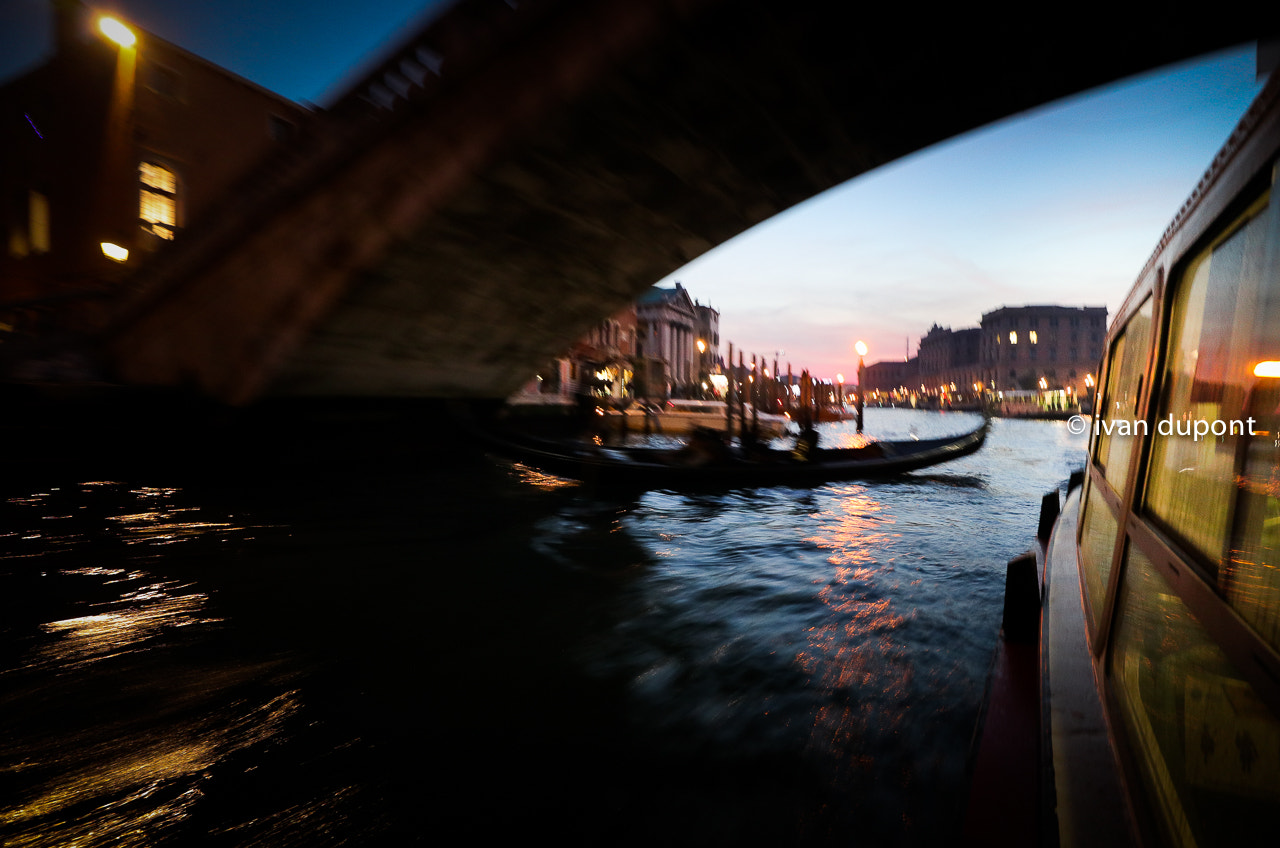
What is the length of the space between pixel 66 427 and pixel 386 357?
528cm

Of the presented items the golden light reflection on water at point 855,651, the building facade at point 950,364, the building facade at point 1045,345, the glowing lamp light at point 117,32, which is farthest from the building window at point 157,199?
the building facade at point 950,364

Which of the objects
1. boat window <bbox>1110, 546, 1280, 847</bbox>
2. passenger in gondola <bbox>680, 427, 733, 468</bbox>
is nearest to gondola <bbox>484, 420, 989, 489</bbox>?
passenger in gondola <bbox>680, 427, 733, 468</bbox>

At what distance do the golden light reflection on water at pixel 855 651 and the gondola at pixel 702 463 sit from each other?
376 cm

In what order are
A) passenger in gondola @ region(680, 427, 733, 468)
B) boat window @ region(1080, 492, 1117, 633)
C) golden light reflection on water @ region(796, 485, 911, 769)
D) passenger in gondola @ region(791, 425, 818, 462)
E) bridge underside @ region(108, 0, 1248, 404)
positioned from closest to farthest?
1. boat window @ region(1080, 492, 1117, 633)
2. golden light reflection on water @ region(796, 485, 911, 769)
3. bridge underside @ region(108, 0, 1248, 404)
4. passenger in gondola @ region(680, 427, 733, 468)
5. passenger in gondola @ region(791, 425, 818, 462)

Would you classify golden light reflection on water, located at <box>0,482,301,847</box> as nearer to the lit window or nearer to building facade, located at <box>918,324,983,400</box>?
the lit window

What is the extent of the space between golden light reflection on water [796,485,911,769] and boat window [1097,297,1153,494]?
69.6 inches

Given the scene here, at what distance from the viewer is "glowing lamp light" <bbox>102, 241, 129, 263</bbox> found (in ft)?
47.7

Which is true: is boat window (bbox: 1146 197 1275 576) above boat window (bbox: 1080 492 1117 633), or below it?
above

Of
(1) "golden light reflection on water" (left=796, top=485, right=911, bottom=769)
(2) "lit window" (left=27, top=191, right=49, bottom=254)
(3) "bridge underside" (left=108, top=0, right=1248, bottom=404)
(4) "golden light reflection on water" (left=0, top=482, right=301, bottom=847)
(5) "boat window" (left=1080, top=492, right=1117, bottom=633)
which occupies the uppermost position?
(2) "lit window" (left=27, top=191, right=49, bottom=254)

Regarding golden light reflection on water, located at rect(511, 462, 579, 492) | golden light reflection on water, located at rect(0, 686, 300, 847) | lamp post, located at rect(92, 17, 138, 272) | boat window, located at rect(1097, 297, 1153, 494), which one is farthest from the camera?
lamp post, located at rect(92, 17, 138, 272)

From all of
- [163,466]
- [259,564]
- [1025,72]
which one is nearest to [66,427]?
[163,466]

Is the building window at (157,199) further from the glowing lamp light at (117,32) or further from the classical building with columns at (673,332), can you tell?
the classical building with columns at (673,332)

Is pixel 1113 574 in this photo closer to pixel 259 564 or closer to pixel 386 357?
pixel 259 564

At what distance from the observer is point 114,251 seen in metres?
14.7
